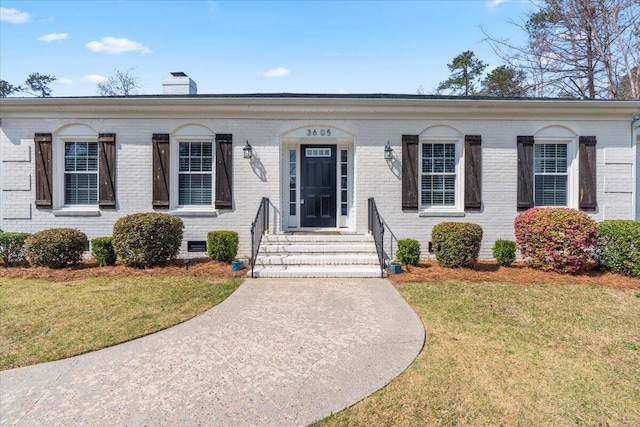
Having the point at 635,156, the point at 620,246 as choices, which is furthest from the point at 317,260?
the point at 635,156

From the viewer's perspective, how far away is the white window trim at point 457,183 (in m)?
8.18

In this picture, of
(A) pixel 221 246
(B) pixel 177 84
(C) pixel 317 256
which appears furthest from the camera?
(B) pixel 177 84

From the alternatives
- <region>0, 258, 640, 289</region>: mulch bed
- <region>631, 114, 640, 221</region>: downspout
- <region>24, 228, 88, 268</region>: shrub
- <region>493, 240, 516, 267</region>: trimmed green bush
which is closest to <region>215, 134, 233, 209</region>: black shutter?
<region>0, 258, 640, 289</region>: mulch bed

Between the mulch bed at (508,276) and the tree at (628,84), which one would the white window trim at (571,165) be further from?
the tree at (628,84)

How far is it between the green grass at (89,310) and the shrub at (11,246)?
141cm

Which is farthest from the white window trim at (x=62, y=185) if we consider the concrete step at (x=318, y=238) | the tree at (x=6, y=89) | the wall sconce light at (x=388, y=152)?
the tree at (x=6, y=89)

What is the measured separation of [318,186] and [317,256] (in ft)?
7.53

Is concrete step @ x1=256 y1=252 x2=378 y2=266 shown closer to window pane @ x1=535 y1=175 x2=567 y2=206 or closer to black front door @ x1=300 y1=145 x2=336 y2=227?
black front door @ x1=300 y1=145 x2=336 y2=227

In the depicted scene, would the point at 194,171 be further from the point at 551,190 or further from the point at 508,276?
the point at 551,190

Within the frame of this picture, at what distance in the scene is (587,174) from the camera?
8.06 meters

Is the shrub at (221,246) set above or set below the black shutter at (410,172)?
below

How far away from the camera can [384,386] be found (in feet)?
9.55

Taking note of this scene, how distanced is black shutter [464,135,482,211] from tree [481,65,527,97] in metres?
12.3

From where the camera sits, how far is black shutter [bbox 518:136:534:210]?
8117 mm
